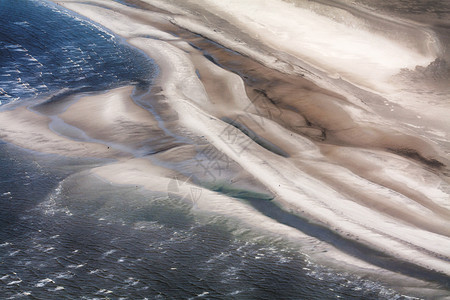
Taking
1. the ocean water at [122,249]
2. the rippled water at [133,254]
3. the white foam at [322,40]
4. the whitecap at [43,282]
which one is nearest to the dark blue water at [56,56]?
the ocean water at [122,249]

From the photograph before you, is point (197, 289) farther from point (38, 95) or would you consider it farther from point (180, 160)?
point (38, 95)

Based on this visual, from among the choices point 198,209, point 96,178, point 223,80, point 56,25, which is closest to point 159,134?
point 96,178

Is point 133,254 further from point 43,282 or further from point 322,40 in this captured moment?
point 322,40

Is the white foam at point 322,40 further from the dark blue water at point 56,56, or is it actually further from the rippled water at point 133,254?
the rippled water at point 133,254

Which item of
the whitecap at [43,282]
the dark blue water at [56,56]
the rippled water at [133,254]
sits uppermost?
the dark blue water at [56,56]

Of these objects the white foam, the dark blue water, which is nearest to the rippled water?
the dark blue water

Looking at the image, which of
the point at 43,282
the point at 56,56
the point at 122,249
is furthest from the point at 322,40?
the point at 43,282

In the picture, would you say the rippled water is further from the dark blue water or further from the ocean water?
the dark blue water
